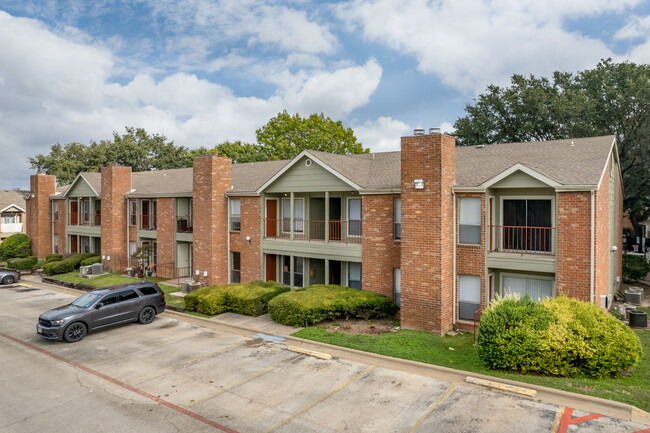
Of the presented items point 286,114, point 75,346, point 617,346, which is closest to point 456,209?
point 617,346

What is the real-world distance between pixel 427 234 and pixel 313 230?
8.11 metres

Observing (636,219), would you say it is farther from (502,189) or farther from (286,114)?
(286,114)

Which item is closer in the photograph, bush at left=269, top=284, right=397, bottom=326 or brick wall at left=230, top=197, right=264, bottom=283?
bush at left=269, top=284, right=397, bottom=326

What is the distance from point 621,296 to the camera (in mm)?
20234

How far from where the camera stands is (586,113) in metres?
31.8

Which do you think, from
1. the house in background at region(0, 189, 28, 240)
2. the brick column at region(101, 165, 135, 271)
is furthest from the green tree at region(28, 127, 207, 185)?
the brick column at region(101, 165, 135, 271)

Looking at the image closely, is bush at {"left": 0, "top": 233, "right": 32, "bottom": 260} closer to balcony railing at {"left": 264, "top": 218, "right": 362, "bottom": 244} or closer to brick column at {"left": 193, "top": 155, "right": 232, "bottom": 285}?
brick column at {"left": 193, "top": 155, "right": 232, "bottom": 285}

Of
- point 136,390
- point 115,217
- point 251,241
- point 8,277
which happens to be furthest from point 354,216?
point 8,277

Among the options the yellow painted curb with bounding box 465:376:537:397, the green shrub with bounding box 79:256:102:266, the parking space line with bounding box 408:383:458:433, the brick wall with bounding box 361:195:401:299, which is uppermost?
the brick wall with bounding box 361:195:401:299

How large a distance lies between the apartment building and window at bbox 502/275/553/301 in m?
0.04

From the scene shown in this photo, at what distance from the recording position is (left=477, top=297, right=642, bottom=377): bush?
10.7 m

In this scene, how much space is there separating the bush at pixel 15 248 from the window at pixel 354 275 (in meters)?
32.5

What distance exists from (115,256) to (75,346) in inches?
658

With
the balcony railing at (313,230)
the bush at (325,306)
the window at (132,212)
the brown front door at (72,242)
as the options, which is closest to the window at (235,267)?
the balcony railing at (313,230)
